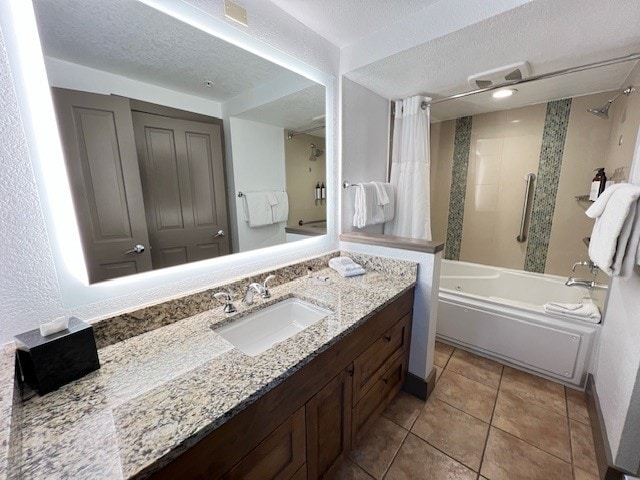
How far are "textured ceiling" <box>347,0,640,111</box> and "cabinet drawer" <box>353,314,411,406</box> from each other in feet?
4.93

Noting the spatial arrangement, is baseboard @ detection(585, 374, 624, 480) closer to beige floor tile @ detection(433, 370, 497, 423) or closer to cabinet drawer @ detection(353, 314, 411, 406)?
beige floor tile @ detection(433, 370, 497, 423)

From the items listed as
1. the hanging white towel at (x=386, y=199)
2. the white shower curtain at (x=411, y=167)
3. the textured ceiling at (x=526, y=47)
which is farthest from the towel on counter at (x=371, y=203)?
the textured ceiling at (x=526, y=47)

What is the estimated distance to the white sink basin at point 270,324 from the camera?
111cm

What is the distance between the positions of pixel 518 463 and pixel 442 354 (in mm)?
812

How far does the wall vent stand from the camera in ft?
5.26

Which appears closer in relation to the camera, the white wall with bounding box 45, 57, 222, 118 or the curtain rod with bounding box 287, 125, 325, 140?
the white wall with bounding box 45, 57, 222, 118

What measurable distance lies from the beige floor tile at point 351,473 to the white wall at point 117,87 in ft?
5.81

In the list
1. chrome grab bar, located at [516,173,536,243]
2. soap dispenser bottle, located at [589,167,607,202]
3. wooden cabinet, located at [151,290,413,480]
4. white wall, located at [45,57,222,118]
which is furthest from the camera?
chrome grab bar, located at [516,173,536,243]

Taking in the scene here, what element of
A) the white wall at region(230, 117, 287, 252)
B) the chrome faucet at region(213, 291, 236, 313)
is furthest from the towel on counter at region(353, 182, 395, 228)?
the chrome faucet at region(213, 291, 236, 313)

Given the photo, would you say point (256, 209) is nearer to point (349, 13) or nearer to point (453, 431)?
point (349, 13)

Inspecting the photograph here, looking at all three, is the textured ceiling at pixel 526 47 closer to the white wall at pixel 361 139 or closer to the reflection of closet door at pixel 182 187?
the white wall at pixel 361 139

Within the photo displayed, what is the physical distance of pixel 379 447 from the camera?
1329mm

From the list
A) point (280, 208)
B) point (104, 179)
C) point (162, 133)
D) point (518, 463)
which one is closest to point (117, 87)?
point (162, 133)

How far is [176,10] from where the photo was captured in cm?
98
